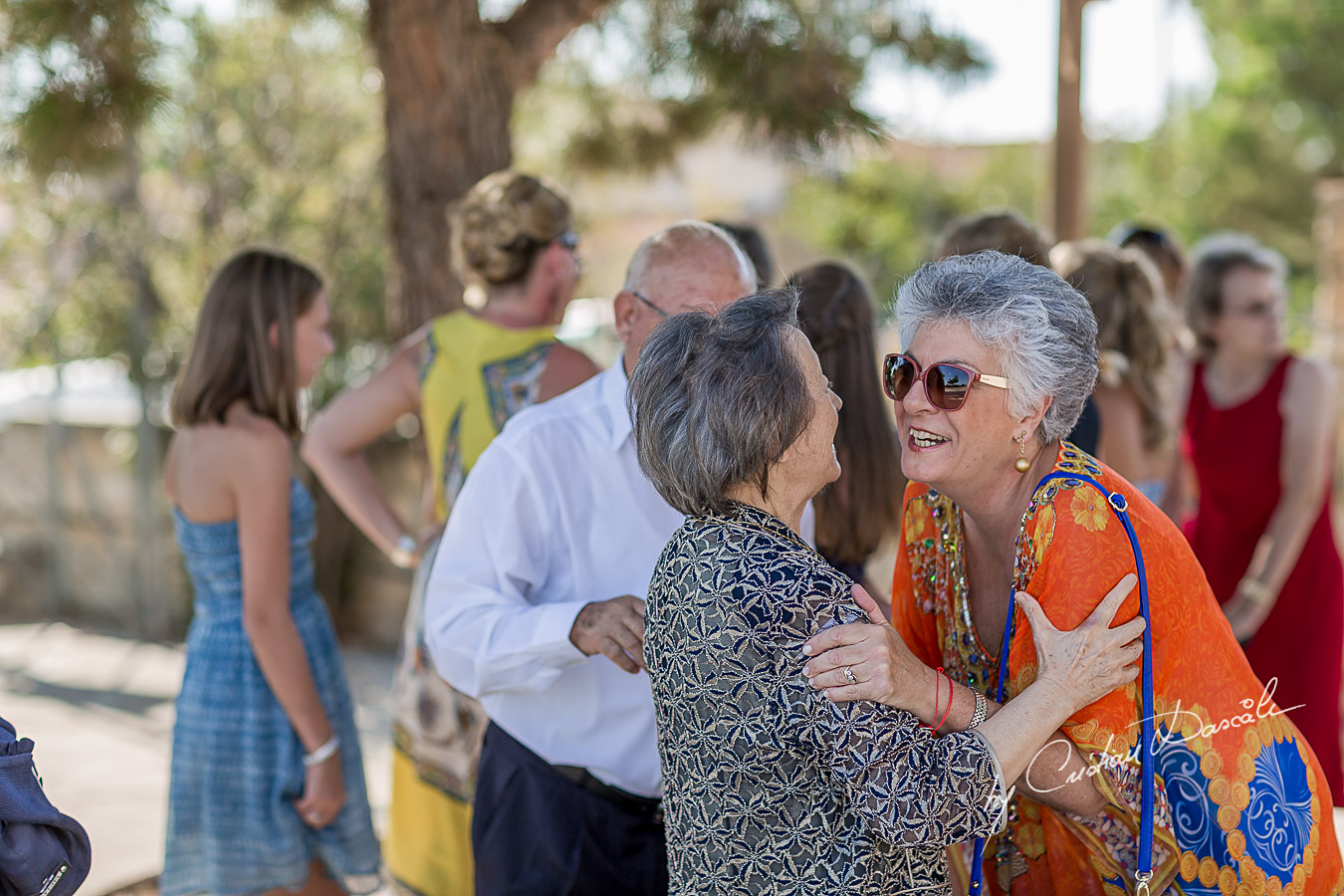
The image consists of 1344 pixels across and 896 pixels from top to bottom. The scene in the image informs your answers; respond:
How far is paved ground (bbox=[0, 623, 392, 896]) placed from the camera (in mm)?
3930

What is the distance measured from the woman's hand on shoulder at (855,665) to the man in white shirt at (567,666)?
651 millimetres

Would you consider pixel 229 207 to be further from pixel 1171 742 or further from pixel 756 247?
pixel 1171 742

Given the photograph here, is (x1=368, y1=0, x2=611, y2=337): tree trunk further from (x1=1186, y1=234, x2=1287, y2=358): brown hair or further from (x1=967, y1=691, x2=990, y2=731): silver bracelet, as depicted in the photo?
(x1=967, y1=691, x2=990, y2=731): silver bracelet

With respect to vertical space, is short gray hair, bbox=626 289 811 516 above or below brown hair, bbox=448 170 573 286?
below

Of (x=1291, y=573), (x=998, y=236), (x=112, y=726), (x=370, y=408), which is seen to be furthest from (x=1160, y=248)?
(x=112, y=726)

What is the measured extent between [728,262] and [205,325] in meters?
1.24

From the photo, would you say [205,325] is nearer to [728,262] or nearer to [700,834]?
[728,262]

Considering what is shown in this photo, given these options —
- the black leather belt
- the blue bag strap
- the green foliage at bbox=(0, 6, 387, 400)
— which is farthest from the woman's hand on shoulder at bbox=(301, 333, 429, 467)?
the green foliage at bbox=(0, 6, 387, 400)

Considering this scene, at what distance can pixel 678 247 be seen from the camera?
2.17 m

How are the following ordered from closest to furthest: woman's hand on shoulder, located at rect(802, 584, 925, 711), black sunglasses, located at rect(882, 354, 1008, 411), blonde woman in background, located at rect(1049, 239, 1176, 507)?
woman's hand on shoulder, located at rect(802, 584, 925, 711), black sunglasses, located at rect(882, 354, 1008, 411), blonde woman in background, located at rect(1049, 239, 1176, 507)

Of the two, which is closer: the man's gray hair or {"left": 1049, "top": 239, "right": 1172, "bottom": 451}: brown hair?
the man's gray hair

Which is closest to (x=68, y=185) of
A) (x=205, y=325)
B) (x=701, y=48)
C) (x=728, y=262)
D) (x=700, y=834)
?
(x=205, y=325)

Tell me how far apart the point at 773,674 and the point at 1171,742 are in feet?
2.00

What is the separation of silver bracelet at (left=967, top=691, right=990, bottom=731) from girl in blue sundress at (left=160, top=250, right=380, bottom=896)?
62.6 inches
